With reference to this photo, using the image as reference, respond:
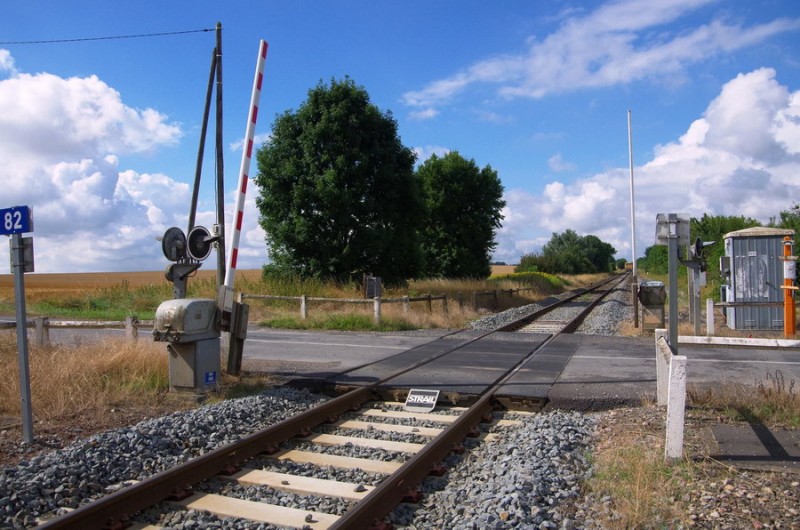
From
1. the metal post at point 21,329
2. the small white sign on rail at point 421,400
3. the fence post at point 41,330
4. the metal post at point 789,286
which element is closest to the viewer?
the metal post at point 21,329

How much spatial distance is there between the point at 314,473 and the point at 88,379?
430cm

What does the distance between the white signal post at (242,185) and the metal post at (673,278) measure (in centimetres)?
559

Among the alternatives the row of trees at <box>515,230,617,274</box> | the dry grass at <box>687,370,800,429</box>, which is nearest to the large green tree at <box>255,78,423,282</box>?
the dry grass at <box>687,370,800,429</box>

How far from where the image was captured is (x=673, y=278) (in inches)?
285

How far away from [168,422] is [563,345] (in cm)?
886

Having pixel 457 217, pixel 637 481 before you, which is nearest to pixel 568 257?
pixel 457 217

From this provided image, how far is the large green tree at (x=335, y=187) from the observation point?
991 inches

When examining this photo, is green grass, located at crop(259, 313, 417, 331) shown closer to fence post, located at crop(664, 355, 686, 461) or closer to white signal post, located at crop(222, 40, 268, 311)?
white signal post, located at crop(222, 40, 268, 311)

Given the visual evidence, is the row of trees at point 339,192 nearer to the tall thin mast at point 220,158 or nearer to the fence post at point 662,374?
the tall thin mast at point 220,158

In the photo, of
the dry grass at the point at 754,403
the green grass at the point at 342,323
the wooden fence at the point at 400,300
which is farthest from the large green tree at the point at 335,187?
the dry grass at the point at 754,403

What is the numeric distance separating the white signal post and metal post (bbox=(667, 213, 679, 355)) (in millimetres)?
5592

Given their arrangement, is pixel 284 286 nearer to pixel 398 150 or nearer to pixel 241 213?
pixel 398 150

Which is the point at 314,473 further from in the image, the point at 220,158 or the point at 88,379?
the point at 220,158

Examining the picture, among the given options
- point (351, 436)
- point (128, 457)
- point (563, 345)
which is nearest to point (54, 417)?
point (128, 457)
